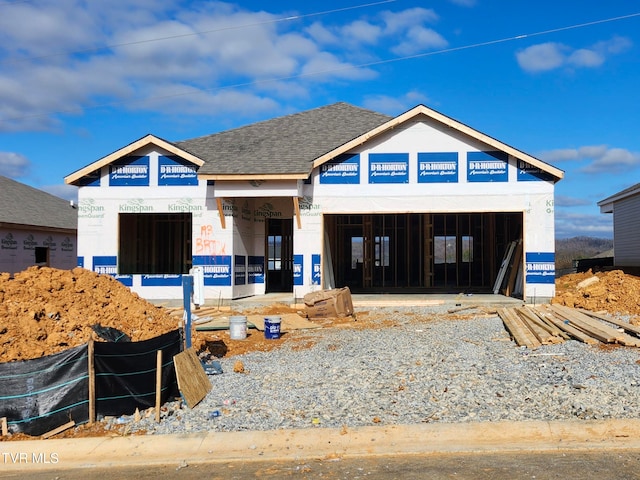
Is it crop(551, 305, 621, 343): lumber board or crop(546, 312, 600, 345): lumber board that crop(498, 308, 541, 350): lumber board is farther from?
crop(551, 305, 621, 343): lumber board

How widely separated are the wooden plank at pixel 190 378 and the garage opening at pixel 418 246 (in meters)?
15.2

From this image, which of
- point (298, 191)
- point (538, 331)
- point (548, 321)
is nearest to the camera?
point (538, 331)

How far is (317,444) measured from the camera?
649 cm

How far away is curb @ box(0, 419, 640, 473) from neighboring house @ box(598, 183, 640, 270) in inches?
878

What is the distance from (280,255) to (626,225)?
58.6 ft

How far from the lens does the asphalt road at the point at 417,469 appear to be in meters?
5.53

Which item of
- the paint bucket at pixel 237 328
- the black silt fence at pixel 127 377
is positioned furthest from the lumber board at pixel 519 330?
the black silt fence at pixel 127 377

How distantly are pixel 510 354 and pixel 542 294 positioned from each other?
8640 mm

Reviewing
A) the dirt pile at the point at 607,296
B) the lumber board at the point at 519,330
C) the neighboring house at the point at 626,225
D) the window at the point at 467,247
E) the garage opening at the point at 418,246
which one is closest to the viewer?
the lumber board at the point at 519,330

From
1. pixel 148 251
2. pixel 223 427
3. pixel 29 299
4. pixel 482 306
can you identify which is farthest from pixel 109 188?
pixel 223 427


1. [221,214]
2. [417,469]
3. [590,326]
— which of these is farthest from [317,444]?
[221,214]

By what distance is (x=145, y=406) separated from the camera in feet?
25.2

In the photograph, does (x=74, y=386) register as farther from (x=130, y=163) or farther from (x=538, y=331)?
(x=130, y=163)

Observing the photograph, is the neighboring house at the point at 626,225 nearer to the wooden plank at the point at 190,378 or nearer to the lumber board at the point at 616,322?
the lumber board at the point at 616,322
